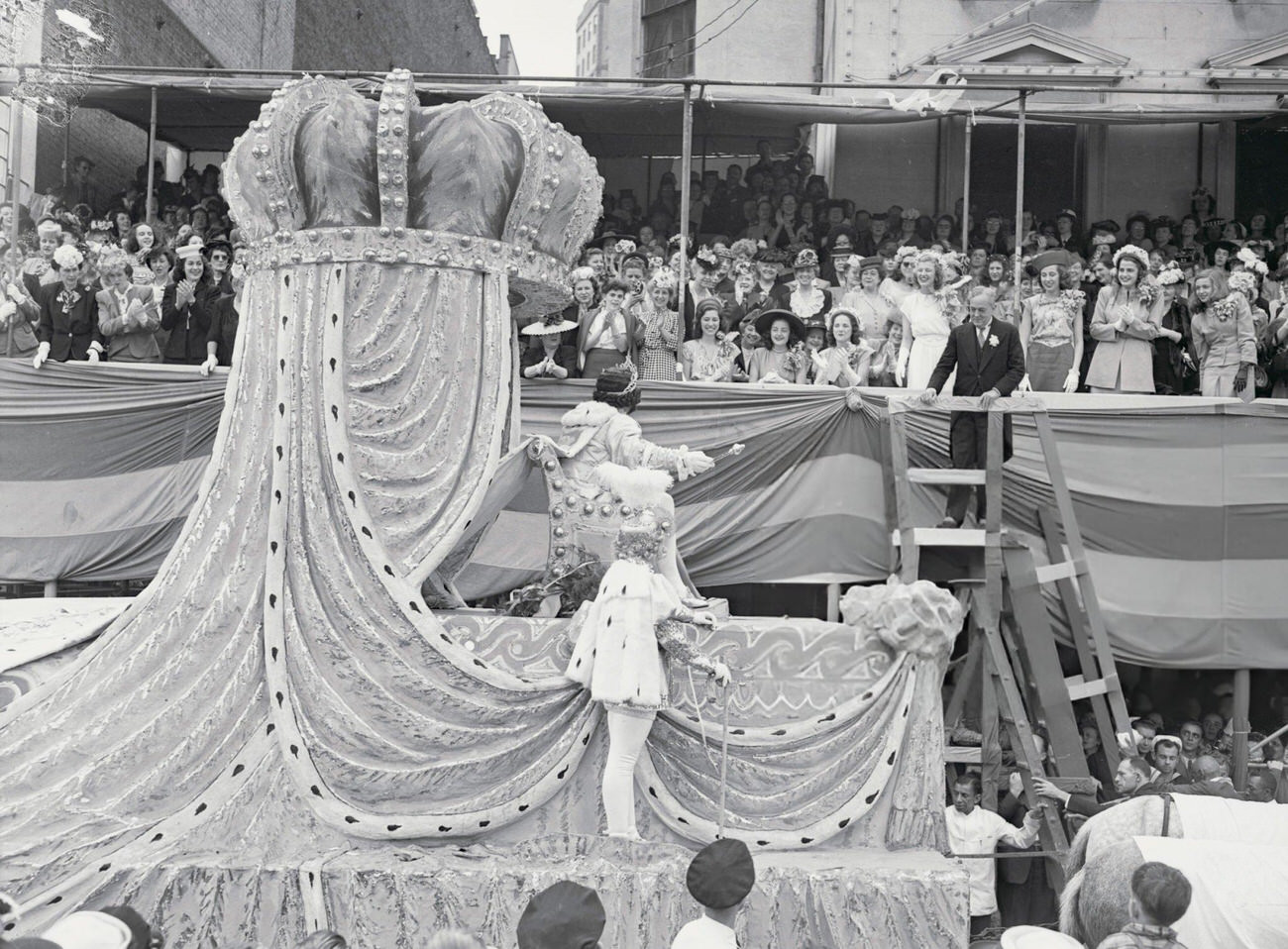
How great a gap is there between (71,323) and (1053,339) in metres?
7.17

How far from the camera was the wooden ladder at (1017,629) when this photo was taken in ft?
27.6

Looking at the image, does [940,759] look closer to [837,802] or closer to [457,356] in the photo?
[837,802]

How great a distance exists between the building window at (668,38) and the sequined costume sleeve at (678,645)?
1424 centimetres

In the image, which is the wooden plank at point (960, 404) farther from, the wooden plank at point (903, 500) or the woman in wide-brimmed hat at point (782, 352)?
the woman in wide-brimmed hat at point (782, 352)

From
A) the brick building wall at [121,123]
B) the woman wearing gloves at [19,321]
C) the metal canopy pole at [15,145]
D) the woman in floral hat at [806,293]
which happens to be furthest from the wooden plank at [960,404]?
the brick building wall at [121,123]

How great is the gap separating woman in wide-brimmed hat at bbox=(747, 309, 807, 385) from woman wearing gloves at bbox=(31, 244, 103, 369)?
4739mm

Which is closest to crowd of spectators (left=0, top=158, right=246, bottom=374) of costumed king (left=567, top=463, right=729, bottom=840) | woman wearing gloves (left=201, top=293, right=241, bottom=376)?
woman wearing gloves (left=201, top=293, right=241, bottom=376)

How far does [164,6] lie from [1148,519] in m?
12.9

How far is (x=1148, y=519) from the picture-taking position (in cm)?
1091

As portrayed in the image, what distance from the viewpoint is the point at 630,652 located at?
21.7 ft

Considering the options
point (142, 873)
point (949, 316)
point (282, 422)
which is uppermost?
point (949, 316)

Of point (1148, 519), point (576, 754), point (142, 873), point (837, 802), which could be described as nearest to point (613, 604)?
point (576, 754)

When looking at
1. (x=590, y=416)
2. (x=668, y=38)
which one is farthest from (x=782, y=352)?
(x=668, y=38)

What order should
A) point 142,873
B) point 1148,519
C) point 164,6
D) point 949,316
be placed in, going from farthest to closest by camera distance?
point 164,6 → point 949,316 → point 1148,519 → point 142,873
